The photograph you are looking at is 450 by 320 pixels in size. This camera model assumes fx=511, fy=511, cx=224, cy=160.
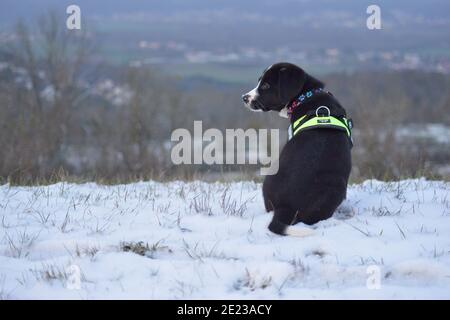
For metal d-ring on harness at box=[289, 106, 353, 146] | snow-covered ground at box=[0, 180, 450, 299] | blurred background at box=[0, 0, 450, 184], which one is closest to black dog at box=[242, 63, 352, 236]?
metal d-ring on harness at box=[289, 106, 353, 146]

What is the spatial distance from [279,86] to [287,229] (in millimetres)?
1865

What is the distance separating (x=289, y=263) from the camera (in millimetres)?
3514

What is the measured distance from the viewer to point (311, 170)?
446 centimetres

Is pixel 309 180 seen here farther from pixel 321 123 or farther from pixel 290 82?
pixel 290 82

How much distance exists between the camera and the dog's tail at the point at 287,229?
4.14 metres

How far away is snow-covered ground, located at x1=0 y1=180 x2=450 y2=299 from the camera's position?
3.28 meters

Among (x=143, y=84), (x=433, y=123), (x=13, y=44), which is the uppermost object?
(x=13, y=44)

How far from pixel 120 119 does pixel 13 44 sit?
31.0 ft

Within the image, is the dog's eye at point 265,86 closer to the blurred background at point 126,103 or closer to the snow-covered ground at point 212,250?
the snow-covered ground at point 212,250

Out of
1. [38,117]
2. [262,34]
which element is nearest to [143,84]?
[38,117]

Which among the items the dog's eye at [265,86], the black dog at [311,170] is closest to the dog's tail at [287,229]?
the black dog at [311,170]

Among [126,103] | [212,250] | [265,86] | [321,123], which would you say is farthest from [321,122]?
[126,103]

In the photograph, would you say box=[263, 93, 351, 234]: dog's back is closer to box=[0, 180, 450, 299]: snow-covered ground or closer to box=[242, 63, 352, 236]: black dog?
box=[242, 63, 352, 236]: black dog

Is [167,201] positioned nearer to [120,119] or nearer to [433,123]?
[120,119]
